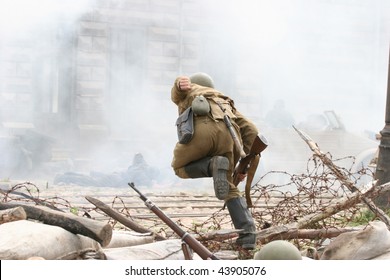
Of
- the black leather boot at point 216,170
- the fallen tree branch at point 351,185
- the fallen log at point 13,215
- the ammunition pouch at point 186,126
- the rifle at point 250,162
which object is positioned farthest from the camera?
the fallen tree branch at point 351,185

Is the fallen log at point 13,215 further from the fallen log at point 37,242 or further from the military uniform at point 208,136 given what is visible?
the military uniform at point 208,136

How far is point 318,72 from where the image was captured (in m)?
22.8

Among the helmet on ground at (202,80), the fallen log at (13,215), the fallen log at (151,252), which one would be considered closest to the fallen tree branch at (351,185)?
the helmet on ground at (202,80)

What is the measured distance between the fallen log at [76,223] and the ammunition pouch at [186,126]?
1.09 metres

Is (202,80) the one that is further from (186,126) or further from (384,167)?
(384,167)

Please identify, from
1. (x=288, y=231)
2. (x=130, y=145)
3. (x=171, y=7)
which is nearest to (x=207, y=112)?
(x=288, y=231)

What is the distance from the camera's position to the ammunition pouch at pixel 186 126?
5782 millimetres

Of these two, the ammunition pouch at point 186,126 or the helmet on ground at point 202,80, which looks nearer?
the ammunition pouch at point 186,126

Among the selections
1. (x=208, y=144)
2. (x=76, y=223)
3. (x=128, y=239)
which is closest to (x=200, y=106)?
(x=208, y=144)

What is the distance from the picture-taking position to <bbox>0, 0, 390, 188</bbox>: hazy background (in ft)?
67.6

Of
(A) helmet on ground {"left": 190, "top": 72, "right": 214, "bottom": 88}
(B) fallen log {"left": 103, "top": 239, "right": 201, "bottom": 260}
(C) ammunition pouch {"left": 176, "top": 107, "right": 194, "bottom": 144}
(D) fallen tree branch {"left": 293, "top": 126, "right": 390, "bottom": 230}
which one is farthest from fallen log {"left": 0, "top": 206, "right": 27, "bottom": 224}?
(D) fallen tree branch {"left": 293, "top": 126, "right": 390, "bottom": 230}

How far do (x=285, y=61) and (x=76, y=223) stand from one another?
1799 centimetres

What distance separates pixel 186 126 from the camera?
5812 millimetres

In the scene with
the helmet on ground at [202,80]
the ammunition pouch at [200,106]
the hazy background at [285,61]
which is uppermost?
the helmet on ground at [202,80]
